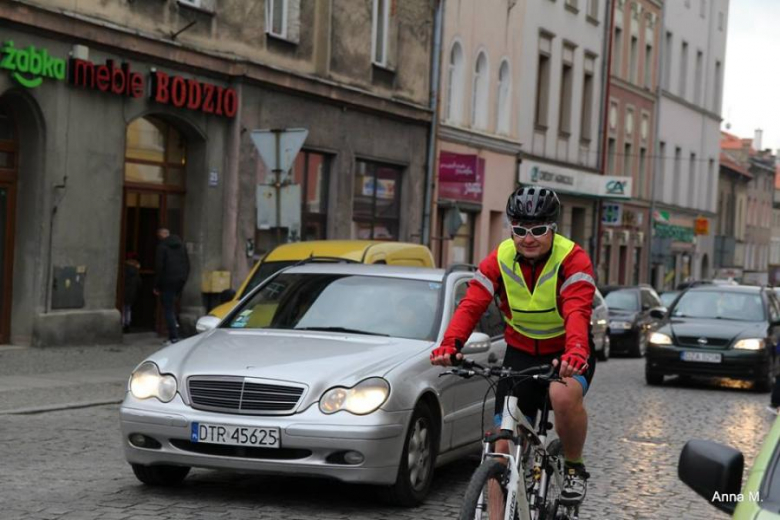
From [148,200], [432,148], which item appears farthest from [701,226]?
[148,200]

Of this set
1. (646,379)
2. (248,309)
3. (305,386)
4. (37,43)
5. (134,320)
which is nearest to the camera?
(305,386)

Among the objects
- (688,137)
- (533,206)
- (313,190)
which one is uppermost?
(688,137)

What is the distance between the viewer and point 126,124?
68.8 feet

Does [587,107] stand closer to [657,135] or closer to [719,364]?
[657,135]

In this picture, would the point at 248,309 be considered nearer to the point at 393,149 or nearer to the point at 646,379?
the point at 646,379

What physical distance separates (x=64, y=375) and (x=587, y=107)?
3216cm

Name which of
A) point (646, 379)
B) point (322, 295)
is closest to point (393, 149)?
point (646, 379)

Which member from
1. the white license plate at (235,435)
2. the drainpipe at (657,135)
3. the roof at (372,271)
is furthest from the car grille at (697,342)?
the drainpipe at (657,135)

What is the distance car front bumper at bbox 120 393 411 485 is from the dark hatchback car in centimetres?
1255

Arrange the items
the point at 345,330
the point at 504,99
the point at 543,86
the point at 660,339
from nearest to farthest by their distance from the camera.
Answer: the point at 345,330
the point at 660,339
the point at 504,99
the point at 543,86

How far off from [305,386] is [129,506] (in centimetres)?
125

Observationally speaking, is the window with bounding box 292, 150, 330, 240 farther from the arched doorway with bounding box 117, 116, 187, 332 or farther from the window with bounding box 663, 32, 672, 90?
the window with bounding box 663, 32, 672, 90

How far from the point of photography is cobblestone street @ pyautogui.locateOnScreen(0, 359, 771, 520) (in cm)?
828

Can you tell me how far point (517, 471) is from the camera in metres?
6.05
